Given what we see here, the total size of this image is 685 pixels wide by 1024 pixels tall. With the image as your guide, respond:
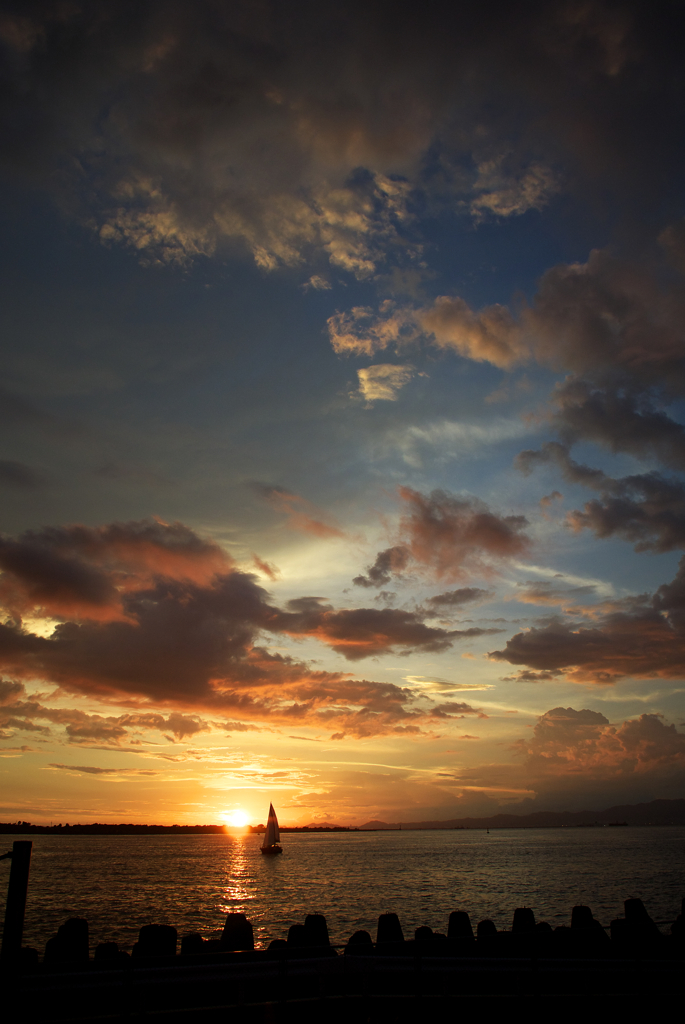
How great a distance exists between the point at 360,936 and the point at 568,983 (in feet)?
15.8

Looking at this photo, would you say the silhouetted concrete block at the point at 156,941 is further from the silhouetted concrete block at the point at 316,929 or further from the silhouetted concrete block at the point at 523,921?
the silhouetted concrete block at the point at 523,921

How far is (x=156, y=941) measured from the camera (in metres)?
15.2

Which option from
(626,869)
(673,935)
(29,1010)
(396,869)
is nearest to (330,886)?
(396,869)

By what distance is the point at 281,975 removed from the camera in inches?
439

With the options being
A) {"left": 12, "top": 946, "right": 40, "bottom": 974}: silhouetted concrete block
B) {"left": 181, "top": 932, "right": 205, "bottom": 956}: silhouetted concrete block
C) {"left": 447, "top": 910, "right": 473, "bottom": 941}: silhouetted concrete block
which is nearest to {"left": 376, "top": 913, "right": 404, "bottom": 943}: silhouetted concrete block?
{"left": 447, "top": 910, "right": 473, "bottom": 941}: silhouetted concrete block

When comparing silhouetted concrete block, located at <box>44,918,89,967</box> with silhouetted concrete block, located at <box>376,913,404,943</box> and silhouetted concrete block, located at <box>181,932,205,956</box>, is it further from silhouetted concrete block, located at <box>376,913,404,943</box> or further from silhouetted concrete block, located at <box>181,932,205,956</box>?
silhouetted concrete block, located at <box>376,913,404,943</box>

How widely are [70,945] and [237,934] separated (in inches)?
150

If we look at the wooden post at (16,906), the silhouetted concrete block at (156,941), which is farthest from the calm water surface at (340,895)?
the wooden post at (16,906)

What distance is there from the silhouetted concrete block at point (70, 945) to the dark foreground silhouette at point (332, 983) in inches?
0.9

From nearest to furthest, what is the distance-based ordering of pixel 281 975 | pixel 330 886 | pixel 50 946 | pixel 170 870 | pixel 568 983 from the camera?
pixel 281 975 → pixel 568 983 → pixel 50 946 → pixel 330 886 → pixel 170 870

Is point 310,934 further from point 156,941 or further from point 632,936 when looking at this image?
point 632,936

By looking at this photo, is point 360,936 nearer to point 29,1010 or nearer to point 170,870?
point 29,1010

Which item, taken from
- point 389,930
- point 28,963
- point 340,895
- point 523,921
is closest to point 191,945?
point 28,963

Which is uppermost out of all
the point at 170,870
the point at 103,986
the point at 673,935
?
the point at 103,986
